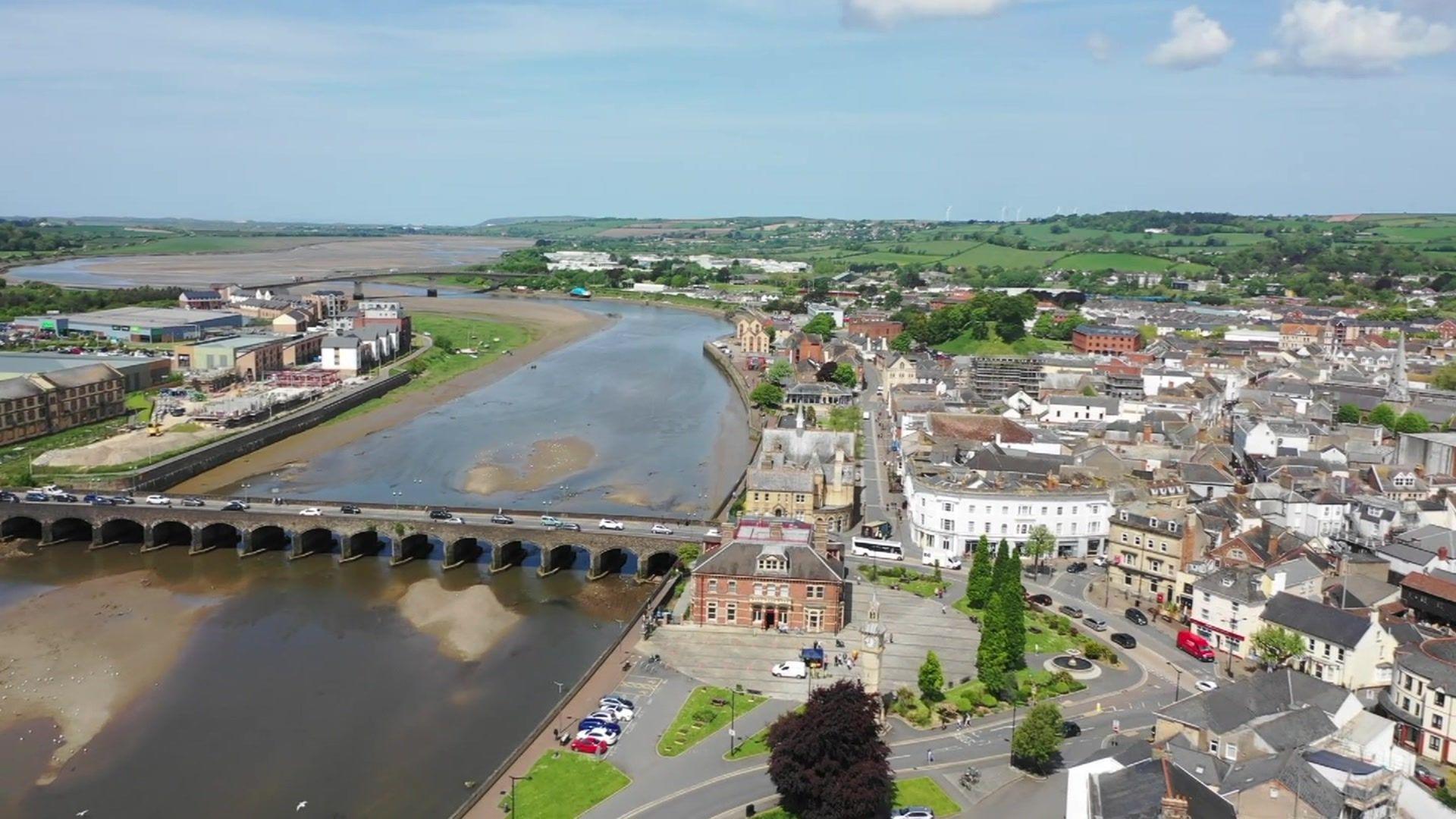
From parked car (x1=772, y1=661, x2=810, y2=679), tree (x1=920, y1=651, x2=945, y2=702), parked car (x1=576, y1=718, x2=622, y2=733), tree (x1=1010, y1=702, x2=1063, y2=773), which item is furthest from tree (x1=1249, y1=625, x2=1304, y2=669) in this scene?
parked car (x1=576, y1=718, x2=622, y2=733)

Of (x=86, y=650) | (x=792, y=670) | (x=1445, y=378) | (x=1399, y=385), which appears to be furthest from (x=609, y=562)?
(x=1445, y=378)

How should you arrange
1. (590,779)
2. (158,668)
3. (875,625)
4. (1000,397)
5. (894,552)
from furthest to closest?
(1000,397)
(894,552)
(158,668)
(875,625)
(590,779)

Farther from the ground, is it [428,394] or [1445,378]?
[1445,378]

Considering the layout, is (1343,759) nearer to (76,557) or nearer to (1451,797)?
(1451,797)

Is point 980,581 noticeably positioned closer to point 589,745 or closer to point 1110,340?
point 589,745

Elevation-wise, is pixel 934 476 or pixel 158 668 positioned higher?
pixel 934 476

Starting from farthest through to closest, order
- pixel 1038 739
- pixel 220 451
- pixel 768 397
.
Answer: pixel 768 397
pixel 220 451
pixel 1038 739

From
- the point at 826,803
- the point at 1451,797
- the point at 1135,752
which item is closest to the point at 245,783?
the point at 826,803
